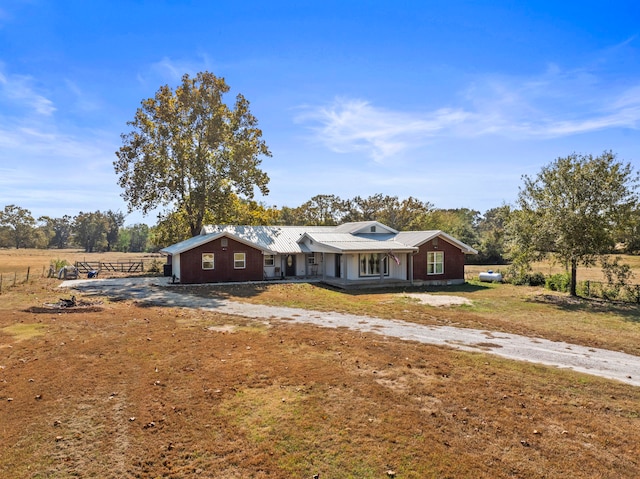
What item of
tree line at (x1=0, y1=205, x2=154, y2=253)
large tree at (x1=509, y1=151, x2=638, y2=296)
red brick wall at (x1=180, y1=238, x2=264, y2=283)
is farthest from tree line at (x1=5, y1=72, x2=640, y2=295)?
tree line at (x1=0, y1=205, x2=154, y2=253)

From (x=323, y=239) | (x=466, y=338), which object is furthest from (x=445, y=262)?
(x=466, y=338)

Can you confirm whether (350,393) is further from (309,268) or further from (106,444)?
(309,268)

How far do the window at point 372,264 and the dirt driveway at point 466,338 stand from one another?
11.4 metres

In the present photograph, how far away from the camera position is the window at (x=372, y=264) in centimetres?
2822

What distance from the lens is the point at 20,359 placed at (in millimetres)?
9594

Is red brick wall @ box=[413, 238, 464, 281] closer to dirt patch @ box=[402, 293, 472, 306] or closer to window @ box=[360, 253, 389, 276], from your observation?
window @ box=[360, 253, 389, 276]

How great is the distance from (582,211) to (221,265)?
22.5 meters

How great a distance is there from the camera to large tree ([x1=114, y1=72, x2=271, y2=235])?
35062 mm

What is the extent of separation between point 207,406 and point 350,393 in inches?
101

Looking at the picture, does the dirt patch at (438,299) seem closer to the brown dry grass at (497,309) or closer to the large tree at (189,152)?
the brown dry grass at (497,309)

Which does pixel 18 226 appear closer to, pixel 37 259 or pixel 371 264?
pixel 37 259

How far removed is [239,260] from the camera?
2912cm

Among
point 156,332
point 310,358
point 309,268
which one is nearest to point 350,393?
point 310,358

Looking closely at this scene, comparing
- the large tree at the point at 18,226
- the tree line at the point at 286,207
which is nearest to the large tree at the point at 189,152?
the tree line at the point at 286,207
